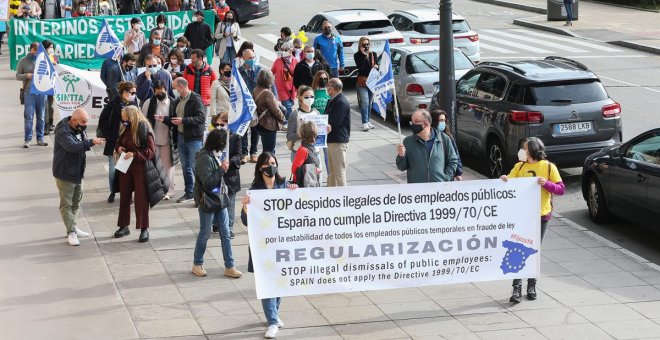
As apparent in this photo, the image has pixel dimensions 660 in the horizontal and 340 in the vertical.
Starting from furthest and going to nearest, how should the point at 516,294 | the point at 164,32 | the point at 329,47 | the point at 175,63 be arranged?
the point at 164,32 < the point at 329,47 < the point at 175,63 < the point at 516,294

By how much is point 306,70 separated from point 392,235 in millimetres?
8812

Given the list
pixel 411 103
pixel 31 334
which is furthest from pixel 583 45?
pixel 31 334

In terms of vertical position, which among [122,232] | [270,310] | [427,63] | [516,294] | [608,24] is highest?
[427,63]

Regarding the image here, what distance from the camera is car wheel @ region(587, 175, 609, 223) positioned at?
581 inches

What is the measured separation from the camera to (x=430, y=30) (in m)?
27.6

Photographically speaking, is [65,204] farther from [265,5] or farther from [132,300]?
[265,5]

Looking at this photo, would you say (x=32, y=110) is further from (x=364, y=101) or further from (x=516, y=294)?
(x=516, y=294)

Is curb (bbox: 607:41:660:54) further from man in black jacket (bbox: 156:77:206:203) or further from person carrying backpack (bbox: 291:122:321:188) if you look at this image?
person carrying backpack (bbox: 291:122:321:188)

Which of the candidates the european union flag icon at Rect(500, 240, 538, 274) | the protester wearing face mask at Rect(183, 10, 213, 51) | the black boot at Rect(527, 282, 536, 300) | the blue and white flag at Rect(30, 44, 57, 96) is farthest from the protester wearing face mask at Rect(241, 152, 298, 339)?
the protester wearing face mask at Rect(183, 10, 213, 51)

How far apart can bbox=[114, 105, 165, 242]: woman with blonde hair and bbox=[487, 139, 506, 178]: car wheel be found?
564cm

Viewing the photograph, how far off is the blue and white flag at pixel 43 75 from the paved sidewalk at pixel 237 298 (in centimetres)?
302

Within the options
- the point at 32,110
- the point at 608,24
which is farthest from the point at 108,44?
the point at 608,24

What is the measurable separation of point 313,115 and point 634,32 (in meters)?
22.5

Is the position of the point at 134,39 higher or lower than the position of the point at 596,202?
higher
